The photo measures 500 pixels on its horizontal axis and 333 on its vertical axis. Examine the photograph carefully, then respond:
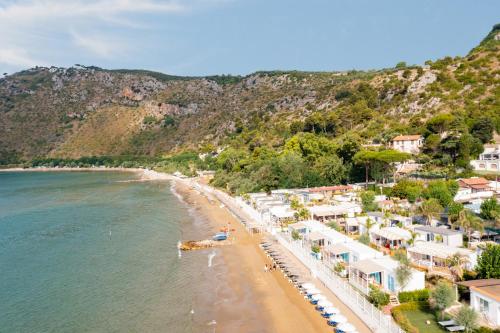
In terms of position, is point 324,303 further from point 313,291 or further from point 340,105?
point 340,105

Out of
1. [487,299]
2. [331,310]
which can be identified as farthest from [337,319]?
[487,299]

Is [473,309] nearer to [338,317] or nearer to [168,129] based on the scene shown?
[338,317]

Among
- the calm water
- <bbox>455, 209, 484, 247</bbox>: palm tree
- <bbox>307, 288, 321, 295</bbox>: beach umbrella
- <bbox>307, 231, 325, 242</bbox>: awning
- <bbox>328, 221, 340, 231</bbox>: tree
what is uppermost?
<bbox>455, 209, 484, 247</bbox>: palm tree

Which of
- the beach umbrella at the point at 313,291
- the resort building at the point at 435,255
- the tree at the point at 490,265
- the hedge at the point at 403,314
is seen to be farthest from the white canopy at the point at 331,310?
the resort building at the point at 435,255

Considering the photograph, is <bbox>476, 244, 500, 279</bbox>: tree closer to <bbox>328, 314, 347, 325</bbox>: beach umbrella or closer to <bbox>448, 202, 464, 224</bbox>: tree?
<bbox>328, 314, 347, 325</bbox>: beach umbrella

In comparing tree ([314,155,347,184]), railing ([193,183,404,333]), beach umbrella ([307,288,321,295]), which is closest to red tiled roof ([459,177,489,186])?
tree ([314,155,347,184])

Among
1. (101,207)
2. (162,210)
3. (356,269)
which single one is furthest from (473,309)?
(101,207)

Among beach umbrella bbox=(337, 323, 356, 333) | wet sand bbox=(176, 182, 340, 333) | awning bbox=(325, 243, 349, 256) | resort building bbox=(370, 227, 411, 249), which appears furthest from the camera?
resort building bbox=(370, 227, 411, 249)

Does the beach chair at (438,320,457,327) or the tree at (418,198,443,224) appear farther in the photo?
the tree at (418,198,443,224)

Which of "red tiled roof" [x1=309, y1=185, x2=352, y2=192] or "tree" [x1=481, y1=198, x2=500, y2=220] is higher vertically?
"red tiled roof" [x1=309, y1=185, x2=352, y2=192]
